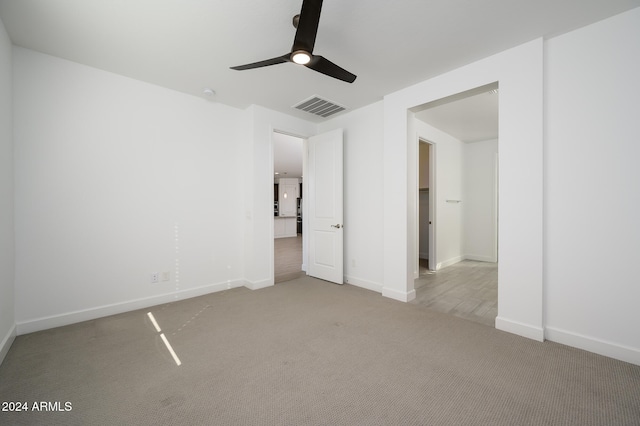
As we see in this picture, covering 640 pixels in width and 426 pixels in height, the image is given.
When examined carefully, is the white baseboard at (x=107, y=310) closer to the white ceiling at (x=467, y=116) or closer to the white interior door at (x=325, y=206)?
the white interior door at (x=325, y=206)

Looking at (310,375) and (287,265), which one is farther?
(287,265)

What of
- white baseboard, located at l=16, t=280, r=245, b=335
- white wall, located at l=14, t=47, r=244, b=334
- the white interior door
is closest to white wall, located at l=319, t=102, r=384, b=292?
the white interior door

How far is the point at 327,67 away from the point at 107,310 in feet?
11.0

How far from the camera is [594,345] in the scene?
82.5 inches

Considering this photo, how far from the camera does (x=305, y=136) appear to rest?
446cm

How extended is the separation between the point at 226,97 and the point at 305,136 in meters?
1.41

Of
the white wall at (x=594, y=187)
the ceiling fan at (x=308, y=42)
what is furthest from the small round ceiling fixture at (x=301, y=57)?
the white wall at (x=594, y=187)

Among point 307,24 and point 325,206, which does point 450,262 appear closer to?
point 325,206

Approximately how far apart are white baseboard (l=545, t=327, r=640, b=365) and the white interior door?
2.46 m

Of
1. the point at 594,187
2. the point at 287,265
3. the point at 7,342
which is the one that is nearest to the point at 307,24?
the point at 594,187

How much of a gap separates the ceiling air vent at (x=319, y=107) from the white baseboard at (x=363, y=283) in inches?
102

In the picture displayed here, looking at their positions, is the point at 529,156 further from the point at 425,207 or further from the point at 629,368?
the point at 425,207

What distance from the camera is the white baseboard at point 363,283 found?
368cm

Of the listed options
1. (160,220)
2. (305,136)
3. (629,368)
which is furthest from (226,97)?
(629,368)
